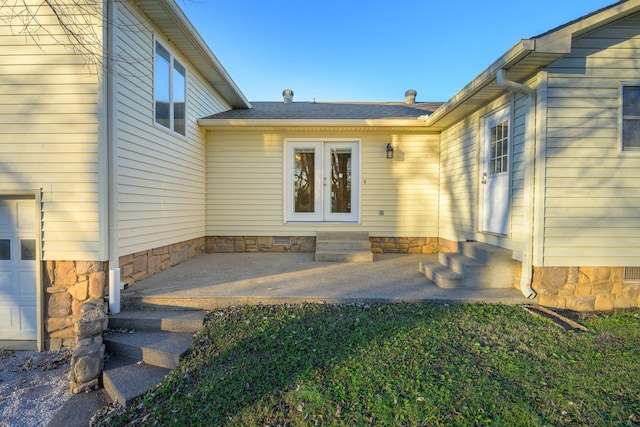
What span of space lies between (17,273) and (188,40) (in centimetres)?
386

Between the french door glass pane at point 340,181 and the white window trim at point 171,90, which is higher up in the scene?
the white window trim at point 171,90

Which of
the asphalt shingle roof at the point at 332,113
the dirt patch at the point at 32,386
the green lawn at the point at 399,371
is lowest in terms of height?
the dirt patch at the point at 32,386

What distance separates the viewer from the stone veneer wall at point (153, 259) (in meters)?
3.97

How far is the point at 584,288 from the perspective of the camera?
377 centimetres

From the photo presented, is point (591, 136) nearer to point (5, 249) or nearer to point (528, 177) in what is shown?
point (528, 177)

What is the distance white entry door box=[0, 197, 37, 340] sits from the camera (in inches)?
144

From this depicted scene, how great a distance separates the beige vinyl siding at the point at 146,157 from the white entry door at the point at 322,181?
80.1 inches

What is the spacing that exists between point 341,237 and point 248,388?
4.34 metres

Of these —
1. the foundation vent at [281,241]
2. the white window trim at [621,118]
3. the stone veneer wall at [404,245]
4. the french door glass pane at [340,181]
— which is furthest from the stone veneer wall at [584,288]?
the foundation vent at [281,241]

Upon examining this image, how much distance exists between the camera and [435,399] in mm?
2127

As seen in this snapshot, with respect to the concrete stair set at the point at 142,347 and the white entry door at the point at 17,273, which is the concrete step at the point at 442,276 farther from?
the white entry door at the point at 17,273

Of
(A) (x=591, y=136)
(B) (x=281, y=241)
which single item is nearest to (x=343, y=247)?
(B) (x=281, y=241)

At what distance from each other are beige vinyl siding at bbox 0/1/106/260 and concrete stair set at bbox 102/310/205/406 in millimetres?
883

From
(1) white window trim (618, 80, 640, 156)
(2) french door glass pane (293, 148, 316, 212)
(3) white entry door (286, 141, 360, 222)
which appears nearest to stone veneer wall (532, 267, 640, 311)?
(1) white window trim (618, 80, 640, 156)
